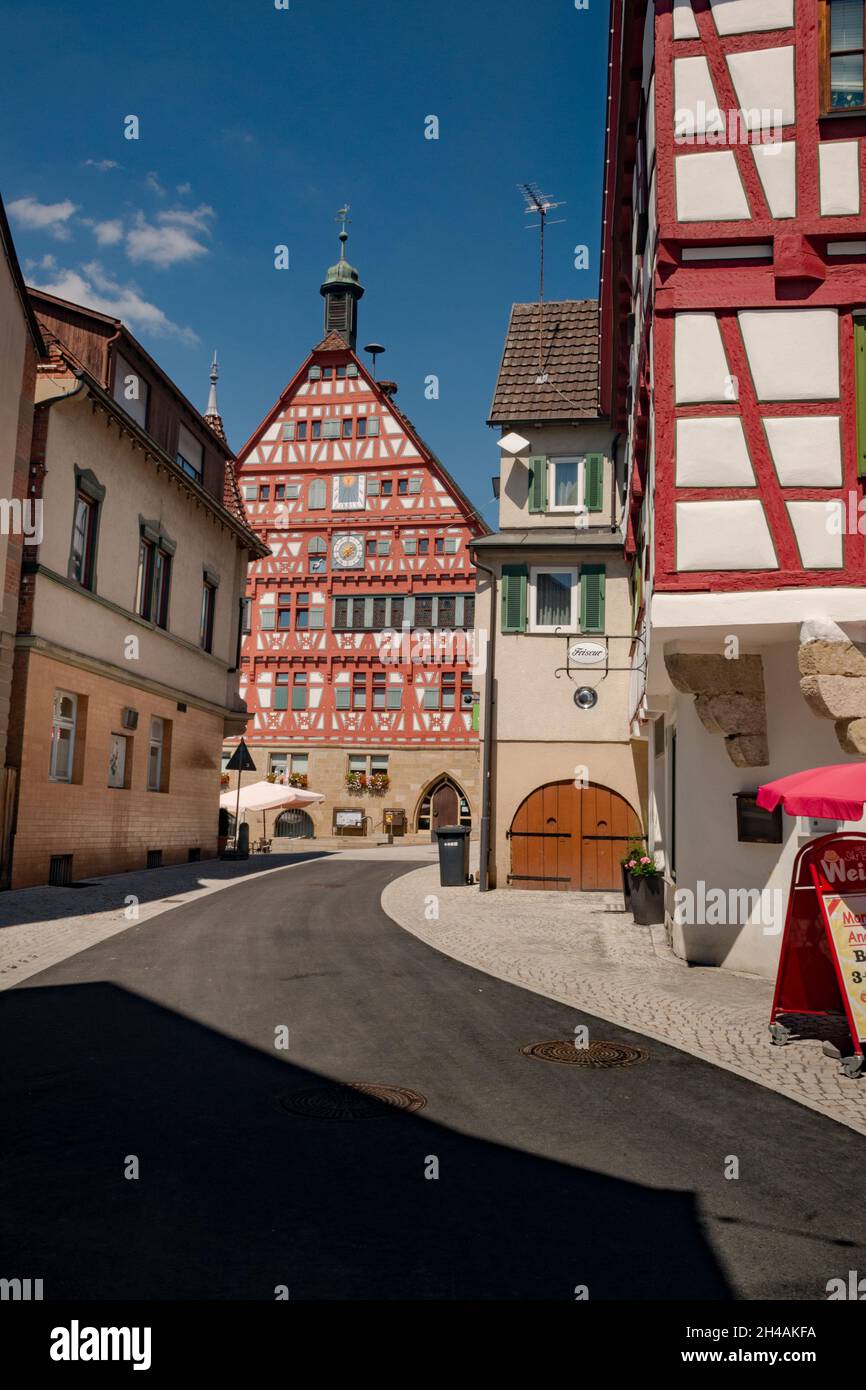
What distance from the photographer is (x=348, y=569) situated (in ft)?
143

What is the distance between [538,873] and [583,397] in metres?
9.40

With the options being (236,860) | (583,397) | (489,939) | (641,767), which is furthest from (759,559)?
(236,860)

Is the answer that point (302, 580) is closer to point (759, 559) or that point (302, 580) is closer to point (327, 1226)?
point (759, 559)

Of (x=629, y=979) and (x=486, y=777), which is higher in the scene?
(x=486, y=777)

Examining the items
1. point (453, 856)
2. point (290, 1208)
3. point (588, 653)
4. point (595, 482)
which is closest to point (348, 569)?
point (595, 482)

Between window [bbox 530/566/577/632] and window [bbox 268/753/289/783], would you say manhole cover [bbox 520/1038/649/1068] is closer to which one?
window [bbox 530/566/577/632]

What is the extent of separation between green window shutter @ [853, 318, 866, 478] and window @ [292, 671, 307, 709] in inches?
1375

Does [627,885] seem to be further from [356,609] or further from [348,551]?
[348,551]

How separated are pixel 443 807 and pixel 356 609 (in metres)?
8.46

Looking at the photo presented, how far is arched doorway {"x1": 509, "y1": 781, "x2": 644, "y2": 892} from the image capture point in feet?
65.9

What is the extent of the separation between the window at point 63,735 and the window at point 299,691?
963 inches

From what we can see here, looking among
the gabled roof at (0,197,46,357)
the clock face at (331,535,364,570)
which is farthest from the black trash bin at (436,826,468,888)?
the clock face at (331,535,364,570)

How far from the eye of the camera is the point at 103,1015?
793 cm

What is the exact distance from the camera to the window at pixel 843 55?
9914 millimetres
